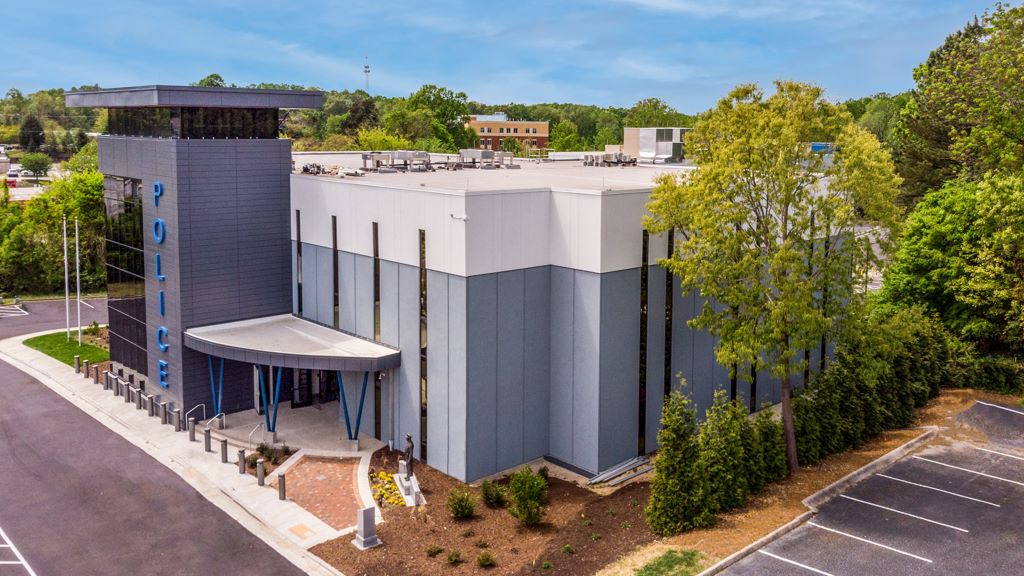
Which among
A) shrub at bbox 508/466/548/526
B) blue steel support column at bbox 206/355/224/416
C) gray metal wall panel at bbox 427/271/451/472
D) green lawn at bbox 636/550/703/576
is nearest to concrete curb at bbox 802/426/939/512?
green lawn at bbox 636/550/703/576

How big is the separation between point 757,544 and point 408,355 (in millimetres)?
11923

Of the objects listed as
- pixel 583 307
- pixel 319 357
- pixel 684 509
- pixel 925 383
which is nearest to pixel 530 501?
pixel 684 509

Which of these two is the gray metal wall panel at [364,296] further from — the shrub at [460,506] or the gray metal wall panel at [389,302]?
the shrub at [460,506]

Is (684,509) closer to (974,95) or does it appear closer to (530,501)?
(530,501)

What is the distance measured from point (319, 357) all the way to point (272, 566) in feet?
25.9

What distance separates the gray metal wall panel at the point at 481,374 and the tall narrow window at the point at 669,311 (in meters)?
5.85

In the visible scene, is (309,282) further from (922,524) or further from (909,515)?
(922,524)

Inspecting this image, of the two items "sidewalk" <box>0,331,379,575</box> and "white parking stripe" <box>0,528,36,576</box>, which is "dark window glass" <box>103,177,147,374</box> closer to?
"sidewalk" <box>0,331,379,575</box>

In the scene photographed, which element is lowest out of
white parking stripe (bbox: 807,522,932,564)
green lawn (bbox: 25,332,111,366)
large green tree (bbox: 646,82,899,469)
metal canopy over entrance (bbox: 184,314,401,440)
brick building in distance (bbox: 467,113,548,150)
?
white parking stripe (bbox: 807,522,932,564)

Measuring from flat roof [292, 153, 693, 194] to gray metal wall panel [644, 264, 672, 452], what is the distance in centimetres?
302

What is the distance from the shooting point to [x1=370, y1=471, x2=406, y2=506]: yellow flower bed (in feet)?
83.6

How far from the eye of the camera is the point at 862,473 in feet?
88.8

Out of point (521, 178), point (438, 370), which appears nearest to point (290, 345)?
point (438, 370)

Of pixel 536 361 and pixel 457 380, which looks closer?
pixel 457 380
